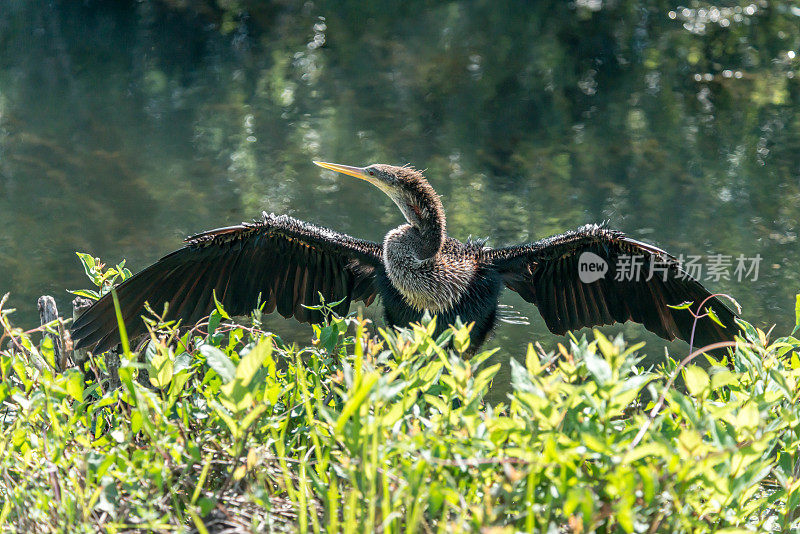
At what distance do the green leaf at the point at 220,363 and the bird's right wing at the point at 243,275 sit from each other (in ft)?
4.72

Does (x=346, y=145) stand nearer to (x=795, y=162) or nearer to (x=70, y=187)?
(x=70, y=187)

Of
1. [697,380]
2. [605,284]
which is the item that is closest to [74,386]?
[697,380]

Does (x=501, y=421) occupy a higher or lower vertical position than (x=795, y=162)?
higher

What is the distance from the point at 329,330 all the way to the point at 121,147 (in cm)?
737

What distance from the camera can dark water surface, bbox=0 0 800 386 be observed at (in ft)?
25.1

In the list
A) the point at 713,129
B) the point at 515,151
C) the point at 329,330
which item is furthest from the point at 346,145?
the point at 329,330

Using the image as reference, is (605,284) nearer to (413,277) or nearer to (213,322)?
(413,277)

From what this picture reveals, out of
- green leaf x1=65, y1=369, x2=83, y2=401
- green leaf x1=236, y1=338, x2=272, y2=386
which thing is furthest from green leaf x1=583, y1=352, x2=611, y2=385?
green leaf x1=65, y1=369, x2=83, y2=401

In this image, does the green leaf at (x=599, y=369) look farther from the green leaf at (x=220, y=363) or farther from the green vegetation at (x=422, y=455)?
the green leaf at (x=220, y=363)

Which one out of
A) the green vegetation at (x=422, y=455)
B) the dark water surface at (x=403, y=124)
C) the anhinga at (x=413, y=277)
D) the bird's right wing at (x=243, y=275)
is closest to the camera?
the green vegetation at (x=422, y=455)

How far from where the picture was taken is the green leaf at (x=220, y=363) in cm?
195

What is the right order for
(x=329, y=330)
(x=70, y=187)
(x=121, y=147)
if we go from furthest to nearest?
(x=121, y=147), (x=70, y=187), (x=329, y=330)

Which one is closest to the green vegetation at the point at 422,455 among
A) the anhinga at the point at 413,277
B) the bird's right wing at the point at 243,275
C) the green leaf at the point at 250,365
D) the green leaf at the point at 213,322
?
the green leaf at the point at 250,365

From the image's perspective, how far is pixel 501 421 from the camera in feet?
6.23
